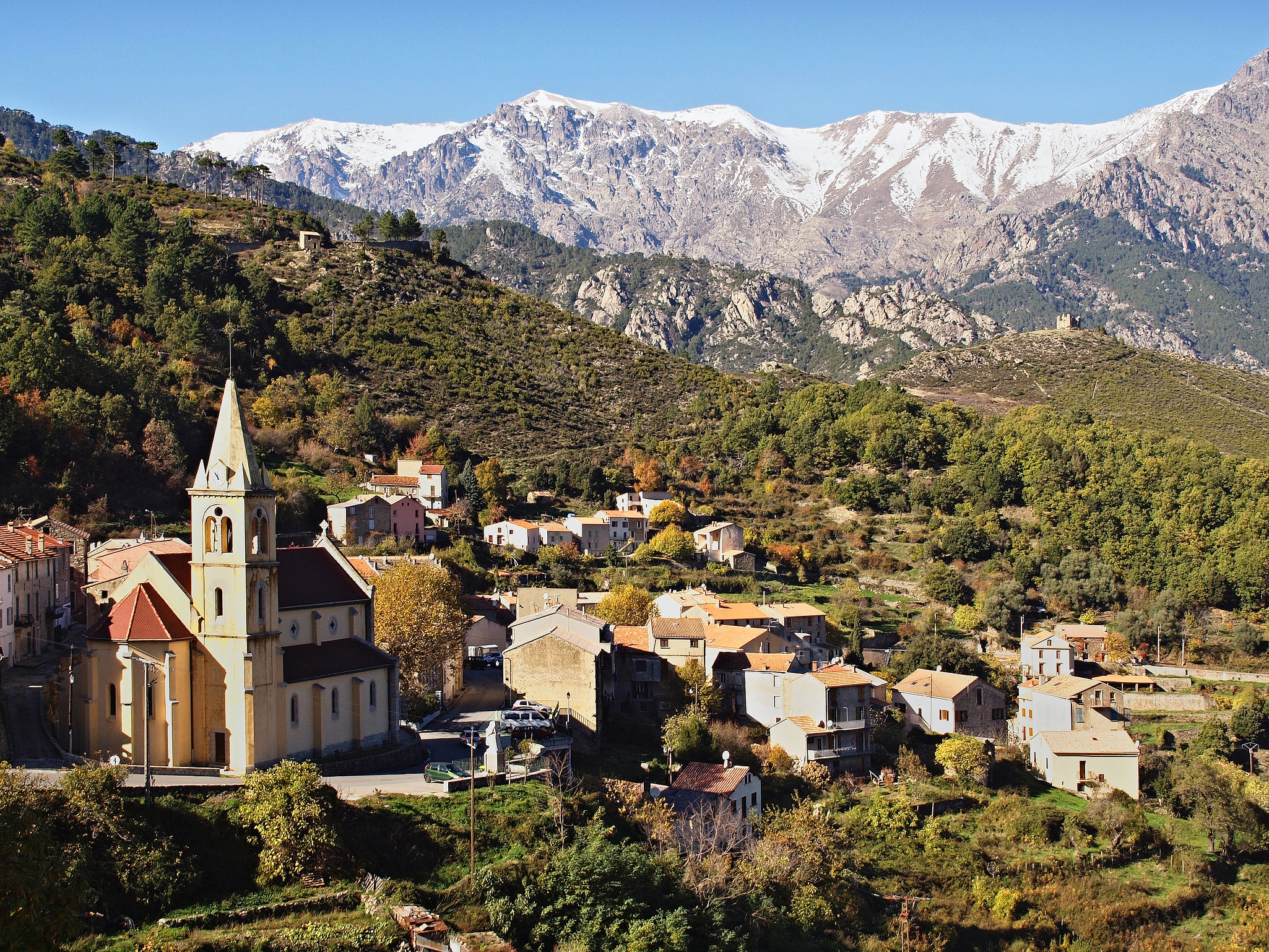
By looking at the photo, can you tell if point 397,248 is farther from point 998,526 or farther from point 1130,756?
point 1130,756

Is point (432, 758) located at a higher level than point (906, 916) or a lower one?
higher

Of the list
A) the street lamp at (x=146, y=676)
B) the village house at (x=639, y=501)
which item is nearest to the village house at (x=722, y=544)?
the village house at (x=639, y=501)

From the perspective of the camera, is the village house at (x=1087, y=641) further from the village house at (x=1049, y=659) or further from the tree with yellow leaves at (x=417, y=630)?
the tree with yellow leaves at (x=417, y=630)

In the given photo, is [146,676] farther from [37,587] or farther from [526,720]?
[37,587]

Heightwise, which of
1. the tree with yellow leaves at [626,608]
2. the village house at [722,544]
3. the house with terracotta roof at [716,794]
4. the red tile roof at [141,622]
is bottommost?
the house with terracotta roof at [716,794]

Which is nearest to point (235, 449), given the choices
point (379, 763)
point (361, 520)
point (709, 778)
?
point (379, 763)
